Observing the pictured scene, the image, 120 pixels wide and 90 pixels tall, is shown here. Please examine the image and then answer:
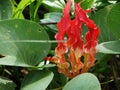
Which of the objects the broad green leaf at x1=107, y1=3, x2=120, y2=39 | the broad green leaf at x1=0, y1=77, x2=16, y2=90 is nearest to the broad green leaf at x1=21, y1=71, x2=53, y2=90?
the broad green leaf at x1=0, y1=77, x2=16, y2=90

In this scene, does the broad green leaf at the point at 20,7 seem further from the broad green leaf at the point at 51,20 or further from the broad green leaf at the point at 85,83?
the broad green leaf at the point at 85,83

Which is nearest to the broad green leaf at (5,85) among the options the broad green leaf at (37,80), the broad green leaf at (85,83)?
the broad green leaf at (37,80)

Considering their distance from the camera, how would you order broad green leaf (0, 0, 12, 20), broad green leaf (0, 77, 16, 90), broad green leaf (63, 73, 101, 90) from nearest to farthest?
1. broad green leaf (63, 73, 101, 90)
2. broad green leaf (0, 77, 16, 90)
3. broad green leaf (0, 0, 12, 20)

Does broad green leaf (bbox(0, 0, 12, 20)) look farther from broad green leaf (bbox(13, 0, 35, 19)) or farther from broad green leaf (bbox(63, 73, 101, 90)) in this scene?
broad green leaf (bbox(63, 73, 101, 90))

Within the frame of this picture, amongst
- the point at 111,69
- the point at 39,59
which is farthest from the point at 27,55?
the point at 111,69

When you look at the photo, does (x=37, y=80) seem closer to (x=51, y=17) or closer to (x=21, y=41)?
(x=21, y=41)

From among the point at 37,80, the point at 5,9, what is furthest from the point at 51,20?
the point at 37,80

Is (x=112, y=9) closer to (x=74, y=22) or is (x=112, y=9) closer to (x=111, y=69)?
(x=74, y=22)
